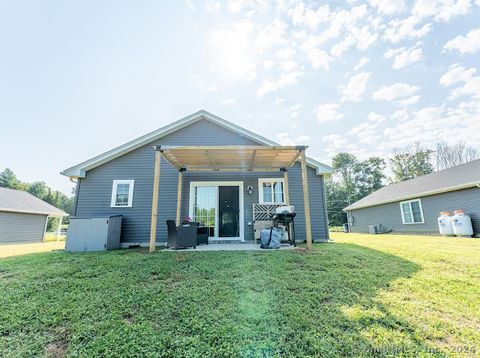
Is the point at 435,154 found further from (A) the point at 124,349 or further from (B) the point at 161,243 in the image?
(A) the point at 124,349

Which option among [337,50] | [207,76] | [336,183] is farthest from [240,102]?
[336,183]

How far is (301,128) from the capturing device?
1245 cm

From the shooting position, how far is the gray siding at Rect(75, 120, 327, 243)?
7.52 metres

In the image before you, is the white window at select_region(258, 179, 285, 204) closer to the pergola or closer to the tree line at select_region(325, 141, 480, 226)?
the pergola

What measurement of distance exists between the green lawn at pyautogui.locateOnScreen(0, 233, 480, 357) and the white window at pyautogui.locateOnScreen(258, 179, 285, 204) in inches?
149

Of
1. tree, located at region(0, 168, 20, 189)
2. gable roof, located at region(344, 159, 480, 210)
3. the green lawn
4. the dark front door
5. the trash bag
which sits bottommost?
the green lawn

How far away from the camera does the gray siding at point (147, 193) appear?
752cm

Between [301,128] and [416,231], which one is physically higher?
[301,128]

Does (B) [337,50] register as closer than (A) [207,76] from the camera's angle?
Yes

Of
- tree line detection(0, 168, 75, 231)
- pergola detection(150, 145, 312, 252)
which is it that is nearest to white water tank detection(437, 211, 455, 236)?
pergola detection(150, 145, 312, 252)

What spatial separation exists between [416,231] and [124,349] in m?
16.1

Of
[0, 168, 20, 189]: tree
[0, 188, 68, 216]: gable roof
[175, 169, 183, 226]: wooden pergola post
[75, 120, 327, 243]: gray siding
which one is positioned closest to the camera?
[175, 169, 183, 226]: wooden pergola post

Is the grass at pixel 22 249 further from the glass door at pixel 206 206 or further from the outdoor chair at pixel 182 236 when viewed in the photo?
the glass door at pixel 206 206

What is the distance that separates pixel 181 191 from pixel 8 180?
3588 cm
